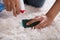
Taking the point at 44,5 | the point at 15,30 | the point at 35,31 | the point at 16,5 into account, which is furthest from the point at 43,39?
the point at 44,5

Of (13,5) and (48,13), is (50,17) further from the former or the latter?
(13,5)

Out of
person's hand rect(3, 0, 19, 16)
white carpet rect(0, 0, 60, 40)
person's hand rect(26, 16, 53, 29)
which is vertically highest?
person's hand rect(3, 0, 19, 16)

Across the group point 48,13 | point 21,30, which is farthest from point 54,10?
point 21,30

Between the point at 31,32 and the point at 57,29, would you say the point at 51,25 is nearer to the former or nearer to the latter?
the point at 57,29

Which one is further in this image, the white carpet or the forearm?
the forearm

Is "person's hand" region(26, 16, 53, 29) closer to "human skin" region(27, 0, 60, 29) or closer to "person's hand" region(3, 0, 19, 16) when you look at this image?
"human skin" region(27, 0, 60, 29)

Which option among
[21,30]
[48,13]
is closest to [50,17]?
[48,13]

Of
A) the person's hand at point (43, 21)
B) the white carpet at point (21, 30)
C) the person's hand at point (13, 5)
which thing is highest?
the person's hand at point (13, 5)

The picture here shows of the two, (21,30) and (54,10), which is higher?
(54,10)

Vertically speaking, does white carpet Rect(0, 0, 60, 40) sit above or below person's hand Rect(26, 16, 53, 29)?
below

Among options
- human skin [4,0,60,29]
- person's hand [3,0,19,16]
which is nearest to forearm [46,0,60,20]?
human skin [4,0,60,29]

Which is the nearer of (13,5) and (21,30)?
(21,30)

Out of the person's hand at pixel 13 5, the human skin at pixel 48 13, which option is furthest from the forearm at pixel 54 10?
the person's hand at pixel 13 5

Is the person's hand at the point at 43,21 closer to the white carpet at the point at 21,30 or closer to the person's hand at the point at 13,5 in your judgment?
the white carpet at the point at 21,30
